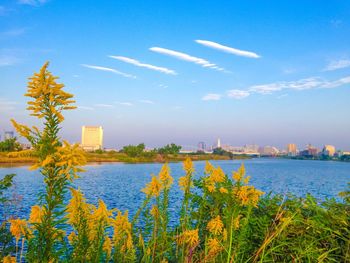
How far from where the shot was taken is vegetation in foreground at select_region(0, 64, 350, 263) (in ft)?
8.95

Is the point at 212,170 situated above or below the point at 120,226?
above

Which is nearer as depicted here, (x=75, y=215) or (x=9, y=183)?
(x=75, y=215)

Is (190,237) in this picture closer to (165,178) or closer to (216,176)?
(165,178)

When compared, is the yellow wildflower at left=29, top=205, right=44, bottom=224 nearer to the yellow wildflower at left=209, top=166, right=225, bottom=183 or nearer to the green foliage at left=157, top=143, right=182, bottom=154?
the yellow wildflower at left=209, top=166, right=225, bottom=183

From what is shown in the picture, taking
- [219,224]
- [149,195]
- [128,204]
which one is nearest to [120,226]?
[149,195]

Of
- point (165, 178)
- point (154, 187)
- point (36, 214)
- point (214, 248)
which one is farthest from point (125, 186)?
point (36, 214)

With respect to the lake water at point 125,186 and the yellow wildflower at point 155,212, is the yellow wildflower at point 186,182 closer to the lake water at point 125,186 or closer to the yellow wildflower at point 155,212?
the yellow wildflower at point 155,212

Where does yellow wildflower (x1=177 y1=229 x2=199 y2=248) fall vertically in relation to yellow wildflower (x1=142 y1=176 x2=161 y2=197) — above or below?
below

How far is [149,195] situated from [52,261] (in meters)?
1.71

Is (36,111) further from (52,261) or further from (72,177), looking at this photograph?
(52,261)

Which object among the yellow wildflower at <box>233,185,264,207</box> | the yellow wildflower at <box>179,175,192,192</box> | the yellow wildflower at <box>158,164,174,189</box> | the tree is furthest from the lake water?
the tree

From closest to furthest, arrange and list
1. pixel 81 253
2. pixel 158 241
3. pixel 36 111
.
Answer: pixel 36 111 → pixel 81 253 → pixel 158 241

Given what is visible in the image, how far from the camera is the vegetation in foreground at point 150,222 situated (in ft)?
8.95

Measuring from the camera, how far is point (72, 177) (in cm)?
278
